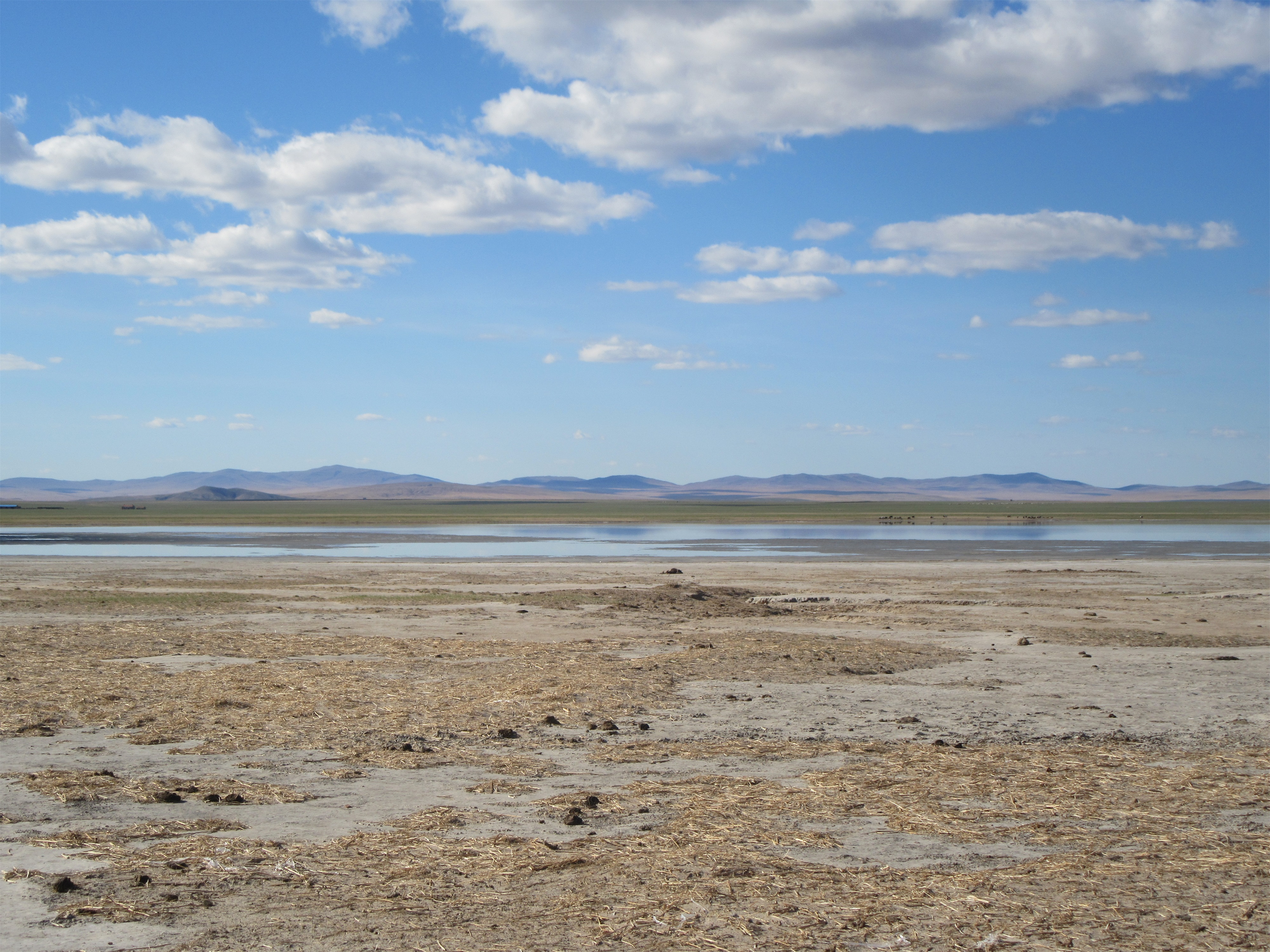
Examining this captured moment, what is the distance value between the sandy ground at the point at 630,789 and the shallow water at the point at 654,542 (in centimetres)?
3410

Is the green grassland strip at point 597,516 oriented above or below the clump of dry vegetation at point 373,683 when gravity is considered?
below

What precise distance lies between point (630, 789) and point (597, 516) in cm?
13164

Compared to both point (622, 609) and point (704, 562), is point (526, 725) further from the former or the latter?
point (704, 562)

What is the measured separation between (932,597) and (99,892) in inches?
1072

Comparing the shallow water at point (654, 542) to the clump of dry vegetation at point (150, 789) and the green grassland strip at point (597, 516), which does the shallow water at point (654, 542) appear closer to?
the green grassland strip at point (597, 516)


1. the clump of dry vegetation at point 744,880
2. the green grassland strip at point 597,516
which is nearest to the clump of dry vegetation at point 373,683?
the clump of dry vegetation at point 744,880

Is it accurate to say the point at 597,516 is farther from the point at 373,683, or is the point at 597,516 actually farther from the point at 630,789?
the point at 630,789

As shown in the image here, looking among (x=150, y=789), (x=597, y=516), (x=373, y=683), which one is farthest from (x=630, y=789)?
(x=597, y=516)

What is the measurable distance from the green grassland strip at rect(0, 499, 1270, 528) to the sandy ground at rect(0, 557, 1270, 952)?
286 feet

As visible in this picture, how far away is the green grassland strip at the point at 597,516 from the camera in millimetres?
112188

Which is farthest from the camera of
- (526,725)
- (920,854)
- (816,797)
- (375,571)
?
(375,571)

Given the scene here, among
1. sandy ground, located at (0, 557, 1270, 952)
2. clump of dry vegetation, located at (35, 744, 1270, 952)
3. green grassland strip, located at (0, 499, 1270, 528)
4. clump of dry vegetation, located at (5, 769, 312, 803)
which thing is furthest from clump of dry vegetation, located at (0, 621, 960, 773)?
green grassland strip, located at (0, 499, 1270, 528)

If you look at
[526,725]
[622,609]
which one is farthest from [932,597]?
[526,725]

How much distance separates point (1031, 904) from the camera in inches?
247
